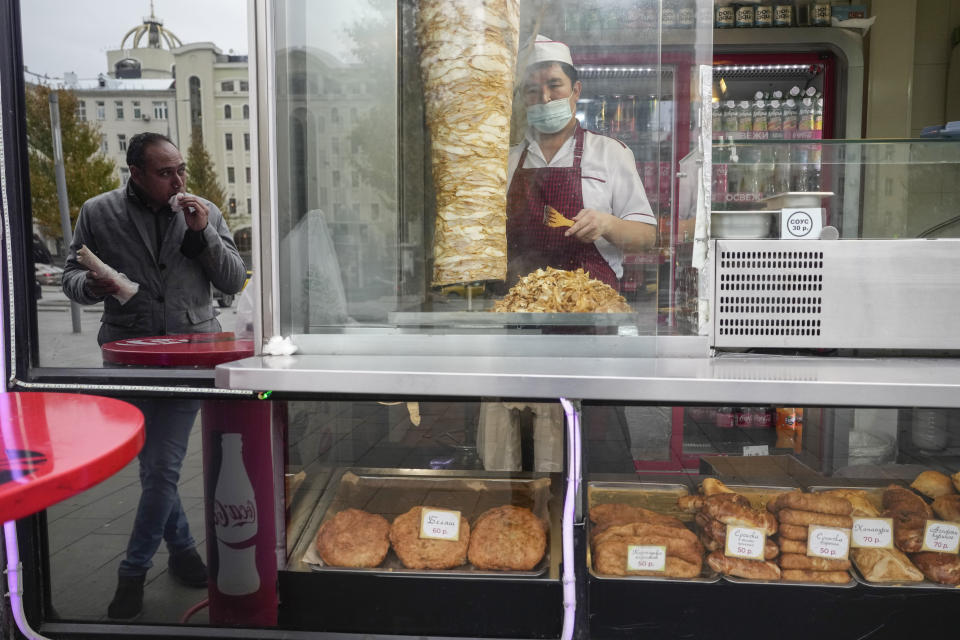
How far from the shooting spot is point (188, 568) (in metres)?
1.74

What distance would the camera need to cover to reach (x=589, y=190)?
1.72 m

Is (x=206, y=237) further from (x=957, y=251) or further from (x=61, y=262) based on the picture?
(x=957, y=251)

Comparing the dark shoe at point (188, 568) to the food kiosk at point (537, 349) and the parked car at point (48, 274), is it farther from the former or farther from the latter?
the parked car at point (48, 274)

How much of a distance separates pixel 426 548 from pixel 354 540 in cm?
19

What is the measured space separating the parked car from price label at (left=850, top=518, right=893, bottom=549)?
227 centimetres

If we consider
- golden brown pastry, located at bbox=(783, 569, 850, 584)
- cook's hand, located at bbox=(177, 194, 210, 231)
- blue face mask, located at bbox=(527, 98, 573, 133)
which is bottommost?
golden brown pastry, located at bbox=(783, 569, 850, 584)

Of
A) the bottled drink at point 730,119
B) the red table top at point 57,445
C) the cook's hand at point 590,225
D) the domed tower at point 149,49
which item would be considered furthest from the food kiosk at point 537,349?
the bottled drink at point 730,119

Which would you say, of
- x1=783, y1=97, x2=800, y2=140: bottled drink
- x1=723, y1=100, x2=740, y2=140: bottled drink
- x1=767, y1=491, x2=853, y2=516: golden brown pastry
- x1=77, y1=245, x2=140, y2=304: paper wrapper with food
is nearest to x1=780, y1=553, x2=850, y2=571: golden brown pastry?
x1=767, y1=491, x2=853, y2=516: golden brown pastry

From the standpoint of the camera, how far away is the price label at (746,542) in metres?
1.57

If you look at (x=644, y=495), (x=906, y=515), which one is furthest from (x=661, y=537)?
(x=906, y=515)

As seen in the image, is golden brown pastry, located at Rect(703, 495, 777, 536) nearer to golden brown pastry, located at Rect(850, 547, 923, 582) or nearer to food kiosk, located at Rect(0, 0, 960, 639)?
food kiosk, located at Rect(0, 0, 960, 639)

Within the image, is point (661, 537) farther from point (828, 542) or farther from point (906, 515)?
point (906, 515)

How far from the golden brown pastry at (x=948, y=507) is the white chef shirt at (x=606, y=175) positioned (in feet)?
3.28

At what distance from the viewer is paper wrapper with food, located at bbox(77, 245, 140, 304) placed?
1867 mm
